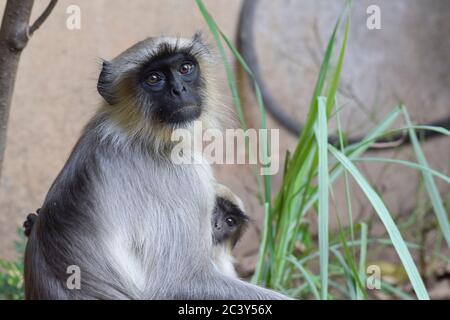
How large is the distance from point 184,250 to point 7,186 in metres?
2.69

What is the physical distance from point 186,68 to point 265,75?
10.3 feet

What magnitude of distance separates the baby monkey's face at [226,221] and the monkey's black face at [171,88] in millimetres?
455

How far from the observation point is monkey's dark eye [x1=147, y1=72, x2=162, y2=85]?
310 cm

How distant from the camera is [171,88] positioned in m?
3.07

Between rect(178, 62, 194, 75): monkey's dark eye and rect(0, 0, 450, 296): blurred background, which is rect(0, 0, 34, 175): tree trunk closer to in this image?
rect(178, 62, 194, 75): monkey's dark eye

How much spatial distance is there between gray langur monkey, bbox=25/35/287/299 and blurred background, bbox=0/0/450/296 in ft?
6.42

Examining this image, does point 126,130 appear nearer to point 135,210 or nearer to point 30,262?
point 135,210

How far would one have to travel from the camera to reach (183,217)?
289 centimetres

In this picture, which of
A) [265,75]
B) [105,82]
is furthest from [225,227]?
[265,75]

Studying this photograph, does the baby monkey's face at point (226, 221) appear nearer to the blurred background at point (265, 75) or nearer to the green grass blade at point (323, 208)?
the green grass blade at point (323, 208)

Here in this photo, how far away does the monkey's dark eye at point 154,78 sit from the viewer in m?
3.10

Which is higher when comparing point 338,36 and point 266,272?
point 338,36

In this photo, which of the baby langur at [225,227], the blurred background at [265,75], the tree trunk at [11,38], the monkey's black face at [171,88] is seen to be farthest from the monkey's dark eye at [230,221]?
the blurred background at [265,75]
